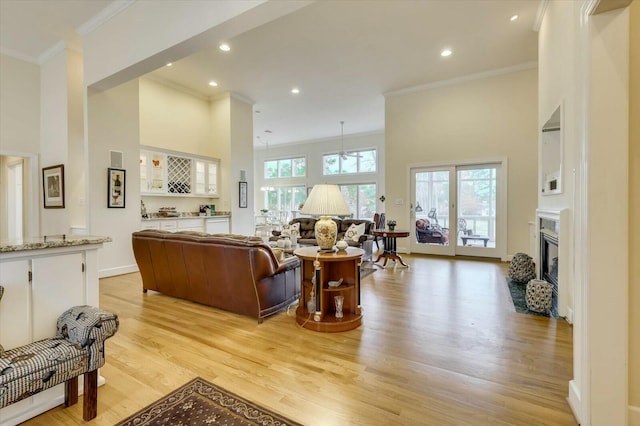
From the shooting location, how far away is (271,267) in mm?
2914

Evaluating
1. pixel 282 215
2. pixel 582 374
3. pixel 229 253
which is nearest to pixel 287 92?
pixel 229 253

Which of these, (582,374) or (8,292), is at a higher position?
(8,292)

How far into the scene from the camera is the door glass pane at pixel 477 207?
604cm

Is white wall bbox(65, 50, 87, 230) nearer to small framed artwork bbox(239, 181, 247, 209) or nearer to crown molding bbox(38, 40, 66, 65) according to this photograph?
crown molding bbox(38, 40, 66, 65)

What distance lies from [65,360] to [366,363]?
1825 millimetres

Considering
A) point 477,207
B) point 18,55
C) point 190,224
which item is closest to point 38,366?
point 190,224

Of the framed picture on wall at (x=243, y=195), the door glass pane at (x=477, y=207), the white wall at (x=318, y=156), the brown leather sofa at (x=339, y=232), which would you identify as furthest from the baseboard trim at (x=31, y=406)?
the white wall at (x=318, y=156)

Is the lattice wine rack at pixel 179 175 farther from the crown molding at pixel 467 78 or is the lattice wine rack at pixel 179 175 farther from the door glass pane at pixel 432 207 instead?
the door glass pane at pixel 432 207

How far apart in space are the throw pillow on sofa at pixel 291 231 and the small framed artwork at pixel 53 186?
3.87 m

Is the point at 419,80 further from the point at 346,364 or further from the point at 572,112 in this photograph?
the point at 346,364

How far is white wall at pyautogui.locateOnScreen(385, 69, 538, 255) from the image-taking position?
5664mm

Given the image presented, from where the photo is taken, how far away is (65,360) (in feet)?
4.88

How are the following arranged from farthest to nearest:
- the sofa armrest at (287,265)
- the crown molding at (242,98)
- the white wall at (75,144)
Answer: the crown molding at (242,98) → the white wall at (75,144) → the sofa armrest at (287,265)

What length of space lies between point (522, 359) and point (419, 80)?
18.6 feet
